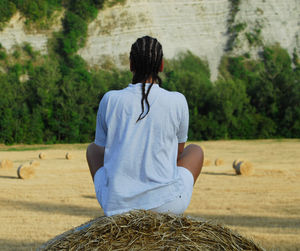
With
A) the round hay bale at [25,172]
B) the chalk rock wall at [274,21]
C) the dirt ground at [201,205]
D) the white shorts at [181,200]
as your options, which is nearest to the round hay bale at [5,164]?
the dirt ground at [201,205]

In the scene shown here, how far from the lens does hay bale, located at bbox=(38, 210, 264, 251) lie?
268 cm

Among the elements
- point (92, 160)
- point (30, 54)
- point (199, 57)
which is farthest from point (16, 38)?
point (92, 160)

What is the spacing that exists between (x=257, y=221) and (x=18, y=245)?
3.75 m

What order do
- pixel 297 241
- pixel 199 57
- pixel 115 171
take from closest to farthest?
pixel 115 171
pixel 297 241
pixel 199 57

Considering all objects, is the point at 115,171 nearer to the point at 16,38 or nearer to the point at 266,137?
the point at 266,137

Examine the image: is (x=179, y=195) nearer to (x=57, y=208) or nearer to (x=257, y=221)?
(x=257, y=221)

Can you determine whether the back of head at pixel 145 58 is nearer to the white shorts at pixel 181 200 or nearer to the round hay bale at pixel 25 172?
the white shorts at pixel 181 200

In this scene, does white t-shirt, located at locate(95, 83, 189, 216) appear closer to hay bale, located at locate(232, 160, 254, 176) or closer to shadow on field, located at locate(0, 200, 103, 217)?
shadow on field, located at locate(0, 200, 103, 217)

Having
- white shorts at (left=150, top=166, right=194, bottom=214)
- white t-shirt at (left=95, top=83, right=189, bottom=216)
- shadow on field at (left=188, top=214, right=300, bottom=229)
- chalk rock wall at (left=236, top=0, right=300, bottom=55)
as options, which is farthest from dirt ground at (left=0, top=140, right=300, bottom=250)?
chalk rock wall at (left=236, top=0, right=300, bottom=55)

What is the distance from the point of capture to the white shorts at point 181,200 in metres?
3.14

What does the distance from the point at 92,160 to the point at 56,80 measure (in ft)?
111

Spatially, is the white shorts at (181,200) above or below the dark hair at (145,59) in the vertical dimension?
below

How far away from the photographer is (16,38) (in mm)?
45000

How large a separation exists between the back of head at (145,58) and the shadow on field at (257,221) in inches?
163
